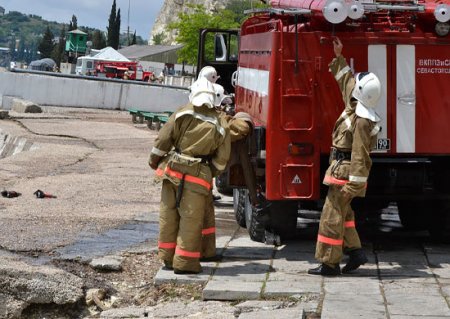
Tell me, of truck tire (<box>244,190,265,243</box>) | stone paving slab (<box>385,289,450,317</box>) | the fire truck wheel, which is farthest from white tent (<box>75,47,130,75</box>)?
stone paving slab (<box>385,289,450,317</box>)

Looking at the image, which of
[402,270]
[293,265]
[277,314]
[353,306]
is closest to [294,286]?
[353,306]

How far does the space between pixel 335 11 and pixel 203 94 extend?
140 cm

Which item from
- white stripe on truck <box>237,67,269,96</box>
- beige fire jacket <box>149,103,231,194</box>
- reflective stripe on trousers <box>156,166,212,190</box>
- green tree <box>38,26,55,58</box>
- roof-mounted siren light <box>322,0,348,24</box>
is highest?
green tree <box>38,26,55,58</box>

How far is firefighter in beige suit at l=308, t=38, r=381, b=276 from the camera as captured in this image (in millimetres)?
8500

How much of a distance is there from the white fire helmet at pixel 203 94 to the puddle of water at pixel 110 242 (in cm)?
192

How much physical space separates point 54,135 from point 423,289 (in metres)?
17.4

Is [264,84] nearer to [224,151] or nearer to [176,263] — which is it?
[224,151]

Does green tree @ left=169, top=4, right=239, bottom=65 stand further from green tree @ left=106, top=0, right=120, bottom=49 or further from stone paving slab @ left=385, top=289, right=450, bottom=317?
stone paving slab @ left=385, top=289, right=450, bottom=317

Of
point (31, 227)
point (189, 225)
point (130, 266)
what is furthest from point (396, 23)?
point (31, 227)

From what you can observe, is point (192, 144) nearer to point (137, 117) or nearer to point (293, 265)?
point (293, 265)

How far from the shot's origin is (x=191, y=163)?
8.84 metres

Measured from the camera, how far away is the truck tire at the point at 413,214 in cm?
1112

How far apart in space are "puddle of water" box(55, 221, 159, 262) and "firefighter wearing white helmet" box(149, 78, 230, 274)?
3.85ft

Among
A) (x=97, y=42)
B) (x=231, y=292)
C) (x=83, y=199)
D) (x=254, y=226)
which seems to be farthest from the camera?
(x=97, y=42)
